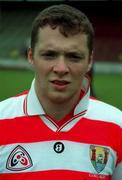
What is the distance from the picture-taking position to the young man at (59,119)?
2195 mm

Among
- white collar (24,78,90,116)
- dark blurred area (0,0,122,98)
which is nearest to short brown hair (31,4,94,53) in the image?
white collar (24,78,90,116)

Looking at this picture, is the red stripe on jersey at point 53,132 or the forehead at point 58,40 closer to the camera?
the forehead at point 58,40

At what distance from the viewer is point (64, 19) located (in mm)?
2207

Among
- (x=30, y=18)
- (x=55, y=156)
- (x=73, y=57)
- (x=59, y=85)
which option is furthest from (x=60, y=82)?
(x=30, y=18)

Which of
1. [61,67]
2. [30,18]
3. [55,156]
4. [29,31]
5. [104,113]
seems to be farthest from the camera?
[30,18]

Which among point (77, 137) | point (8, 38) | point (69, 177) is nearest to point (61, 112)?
point (77, 137)

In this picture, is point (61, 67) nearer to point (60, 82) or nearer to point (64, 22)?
point (60, 82)

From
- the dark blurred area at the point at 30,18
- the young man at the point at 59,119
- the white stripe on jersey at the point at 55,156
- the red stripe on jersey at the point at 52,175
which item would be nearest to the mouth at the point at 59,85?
the young man at the point at 59,119

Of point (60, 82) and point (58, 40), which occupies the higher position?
point (58, 40)

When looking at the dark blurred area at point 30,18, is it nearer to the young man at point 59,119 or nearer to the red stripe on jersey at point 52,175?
the young man at point 59,119

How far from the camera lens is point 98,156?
2.30 m

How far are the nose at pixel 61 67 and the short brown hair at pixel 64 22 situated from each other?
103 millimetres

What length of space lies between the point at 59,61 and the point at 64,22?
16 centimetres

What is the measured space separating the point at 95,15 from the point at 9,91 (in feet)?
63.9
